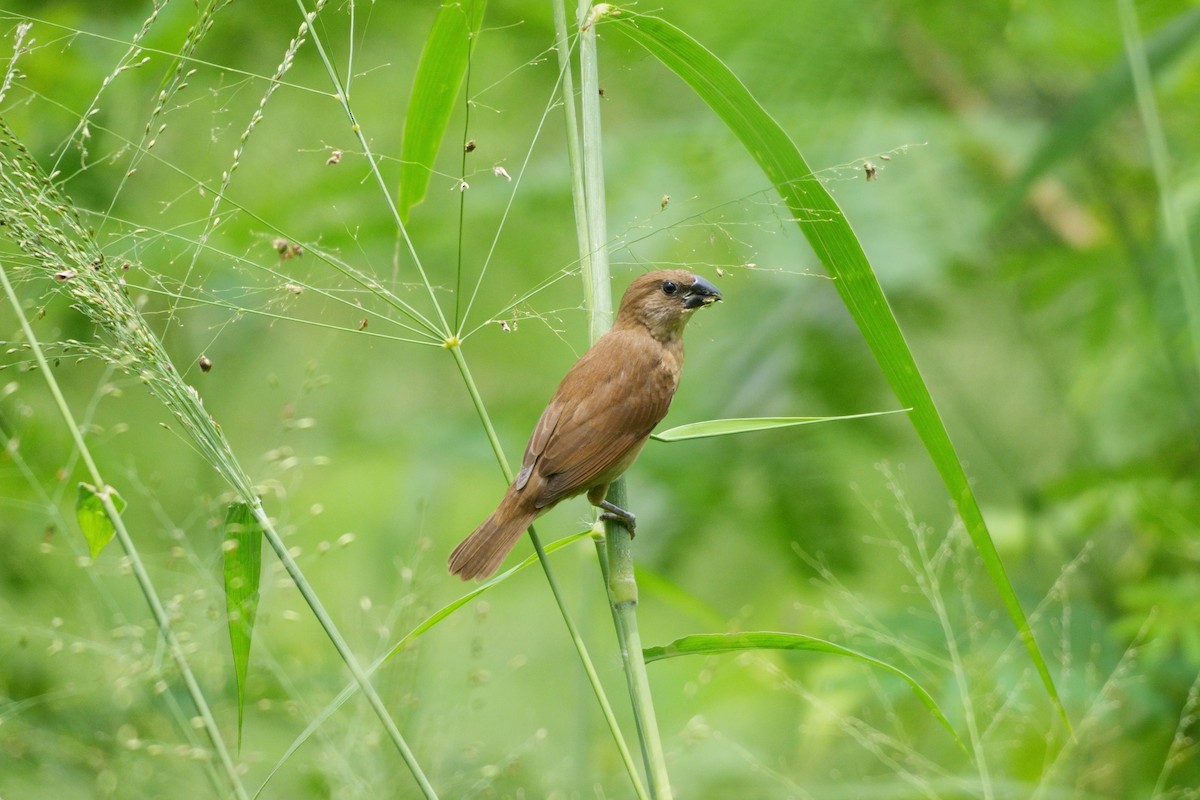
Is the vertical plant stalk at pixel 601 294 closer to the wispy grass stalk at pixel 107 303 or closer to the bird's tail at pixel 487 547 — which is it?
the wispy grass stalk at pixel 107 303

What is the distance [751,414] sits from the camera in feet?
11.4

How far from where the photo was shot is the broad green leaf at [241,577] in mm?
1513

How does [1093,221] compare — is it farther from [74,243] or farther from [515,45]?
[74,243]

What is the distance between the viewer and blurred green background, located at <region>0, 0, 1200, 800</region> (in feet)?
9.61

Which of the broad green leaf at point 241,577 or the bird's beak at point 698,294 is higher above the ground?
the bird's beak at point 698,294

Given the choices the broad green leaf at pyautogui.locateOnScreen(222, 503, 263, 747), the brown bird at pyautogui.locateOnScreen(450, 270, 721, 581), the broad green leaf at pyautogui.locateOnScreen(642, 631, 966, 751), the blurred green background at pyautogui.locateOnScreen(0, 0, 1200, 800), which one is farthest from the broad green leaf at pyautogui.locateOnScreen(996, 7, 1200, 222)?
the broad green leaf at pyautogui.locateOnScreen(222, 503, 263, 747)

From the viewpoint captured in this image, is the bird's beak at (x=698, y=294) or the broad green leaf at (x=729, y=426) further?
the bird's beak at (x=698, y=294)

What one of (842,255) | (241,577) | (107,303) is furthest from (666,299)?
(107,303)

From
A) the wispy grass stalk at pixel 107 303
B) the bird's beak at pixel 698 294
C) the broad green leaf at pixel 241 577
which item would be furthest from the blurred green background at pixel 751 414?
the wispy grass stalk at pixel 107 303

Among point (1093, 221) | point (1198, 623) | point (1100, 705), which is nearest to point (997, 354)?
point (1093, 221)

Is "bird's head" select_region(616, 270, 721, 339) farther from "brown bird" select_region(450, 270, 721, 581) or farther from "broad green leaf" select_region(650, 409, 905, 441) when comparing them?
"broad green leaf" select_region(650, 409, 905, 441)

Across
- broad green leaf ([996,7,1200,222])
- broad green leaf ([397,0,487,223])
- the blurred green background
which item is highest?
broad green leaf ([996,7,1200,222])

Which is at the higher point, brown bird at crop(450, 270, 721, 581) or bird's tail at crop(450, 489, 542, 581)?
brown bird at crop(450, 270, 721, 581)

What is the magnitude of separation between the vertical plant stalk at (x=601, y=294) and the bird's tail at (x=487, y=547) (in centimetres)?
45
